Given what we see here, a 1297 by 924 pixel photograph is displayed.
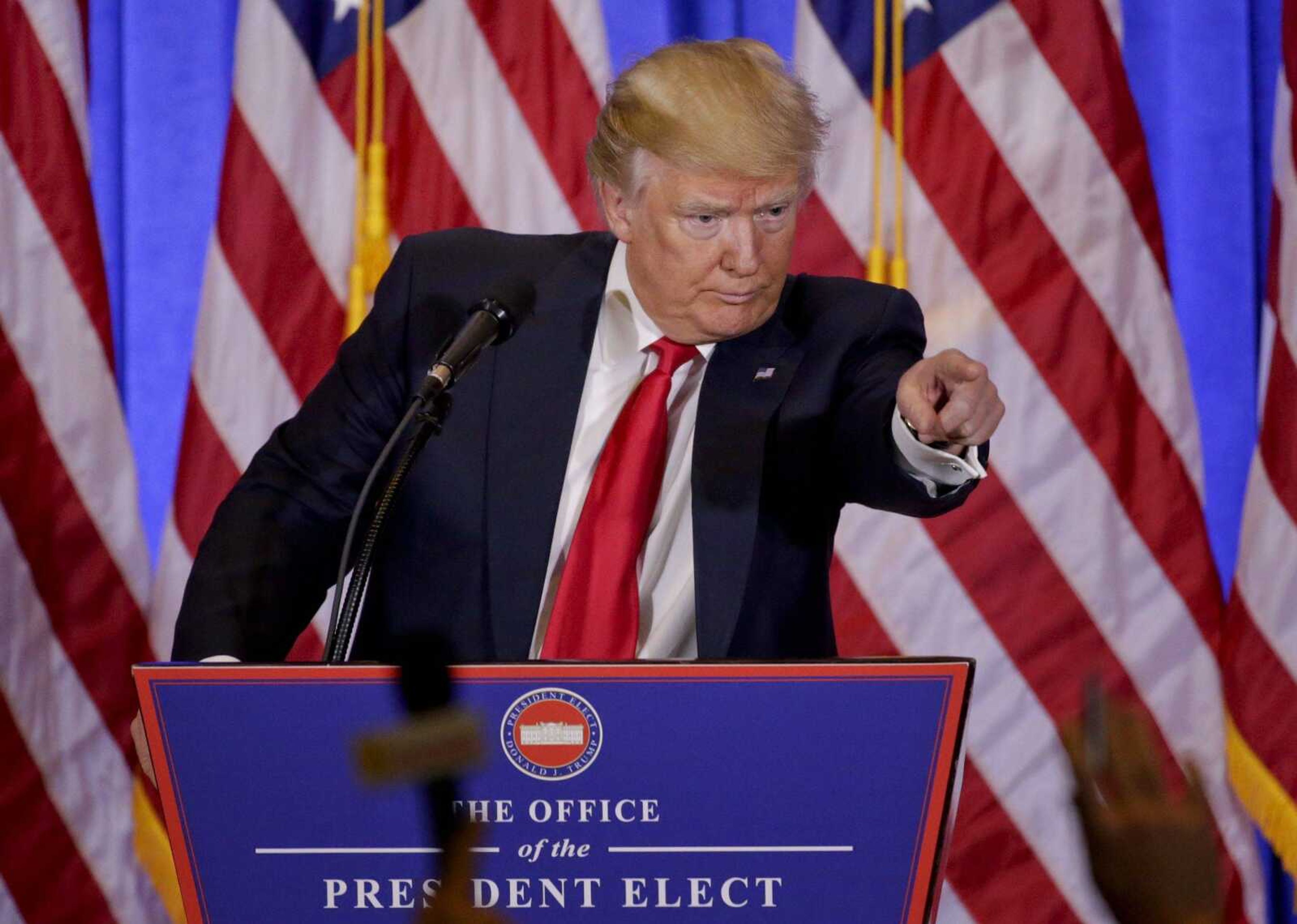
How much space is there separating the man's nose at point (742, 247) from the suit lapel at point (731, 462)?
6.0 inches

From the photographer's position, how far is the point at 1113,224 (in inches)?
111

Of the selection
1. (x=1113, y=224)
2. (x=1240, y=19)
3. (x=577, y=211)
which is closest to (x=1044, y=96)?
(x=1113, y=224)

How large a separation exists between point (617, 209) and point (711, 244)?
18cm

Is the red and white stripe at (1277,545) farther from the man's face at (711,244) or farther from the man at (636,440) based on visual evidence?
the man's face at (711,244)

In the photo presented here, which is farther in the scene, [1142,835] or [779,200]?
[779,200]

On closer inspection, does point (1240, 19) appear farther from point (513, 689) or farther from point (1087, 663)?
point (513, 689)

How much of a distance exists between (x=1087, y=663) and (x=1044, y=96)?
1023 mm

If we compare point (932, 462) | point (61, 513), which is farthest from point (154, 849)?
point (932, 462)

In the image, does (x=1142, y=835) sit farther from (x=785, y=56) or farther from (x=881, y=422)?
(x=785, y=56)

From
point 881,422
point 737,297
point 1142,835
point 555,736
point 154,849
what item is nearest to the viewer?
point 1142,835

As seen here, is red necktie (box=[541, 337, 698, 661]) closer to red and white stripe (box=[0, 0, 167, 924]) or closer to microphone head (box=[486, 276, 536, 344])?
microphone head (box=[486, 276, 536, 344])

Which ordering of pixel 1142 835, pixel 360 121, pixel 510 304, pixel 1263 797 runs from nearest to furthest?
pixel 1142 835 < pixel 510 304 < pixel 1263 797 < pixel 360 121

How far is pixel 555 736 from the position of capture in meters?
1.10

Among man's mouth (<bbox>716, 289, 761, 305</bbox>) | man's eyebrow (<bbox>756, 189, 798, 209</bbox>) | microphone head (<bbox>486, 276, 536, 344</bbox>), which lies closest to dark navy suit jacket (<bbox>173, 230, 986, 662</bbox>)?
man's mouth (<bbox>716, 289, 761, 305</bbox>)
